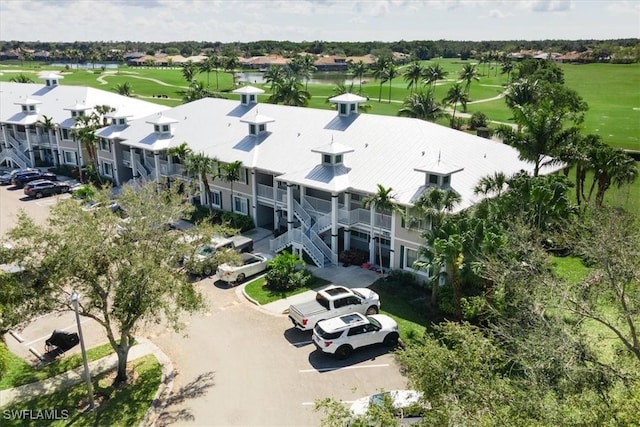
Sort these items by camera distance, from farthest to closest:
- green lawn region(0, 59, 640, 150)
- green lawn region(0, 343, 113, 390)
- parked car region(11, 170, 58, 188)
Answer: green lawn region(0, 59, 640, 150) < parked car region(11, 170, 58, 188) < green lawn region(0, 343, 113, 390)

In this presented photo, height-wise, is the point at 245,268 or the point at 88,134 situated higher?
the point at 88,134

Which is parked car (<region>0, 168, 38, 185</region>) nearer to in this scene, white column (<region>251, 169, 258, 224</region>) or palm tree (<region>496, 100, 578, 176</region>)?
white column (<region>251, 169, 258, 224</region>)

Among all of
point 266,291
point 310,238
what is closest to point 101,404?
point 266,291

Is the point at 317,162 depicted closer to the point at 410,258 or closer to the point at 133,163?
the point at 410,258

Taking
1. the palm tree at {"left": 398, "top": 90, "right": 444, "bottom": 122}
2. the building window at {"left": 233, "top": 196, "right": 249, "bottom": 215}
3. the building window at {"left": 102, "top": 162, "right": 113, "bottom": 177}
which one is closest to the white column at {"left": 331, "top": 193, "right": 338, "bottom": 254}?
the building window at {"left": 233, "top": 196, "right": 249, "bottom": 215}

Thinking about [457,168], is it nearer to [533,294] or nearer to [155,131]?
[533,294]

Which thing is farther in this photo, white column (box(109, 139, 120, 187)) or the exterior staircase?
white column (box(109, 139, 120, 187))

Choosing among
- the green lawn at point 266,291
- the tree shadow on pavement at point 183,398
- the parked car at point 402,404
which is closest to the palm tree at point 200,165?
the green lawn at point 266,291
